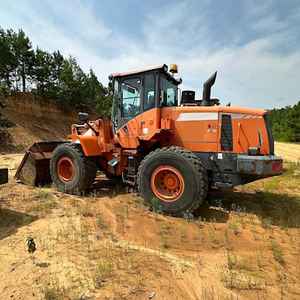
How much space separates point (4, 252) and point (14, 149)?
18.4 meters

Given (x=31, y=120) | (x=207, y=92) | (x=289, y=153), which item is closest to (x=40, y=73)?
(x=31, y=120)

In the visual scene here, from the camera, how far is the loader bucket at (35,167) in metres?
8.95

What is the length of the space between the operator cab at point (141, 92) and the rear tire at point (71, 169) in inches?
44.5

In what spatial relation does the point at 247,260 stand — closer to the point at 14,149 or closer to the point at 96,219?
the point at 96,219

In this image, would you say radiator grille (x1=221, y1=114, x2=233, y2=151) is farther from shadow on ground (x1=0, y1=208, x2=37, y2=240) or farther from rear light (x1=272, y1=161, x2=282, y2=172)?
shadow on ground (x1=0, y1=208, x2=37, y2=240)

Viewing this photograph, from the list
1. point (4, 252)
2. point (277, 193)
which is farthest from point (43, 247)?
point (277, 193)

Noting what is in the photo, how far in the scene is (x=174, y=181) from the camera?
22.6ft

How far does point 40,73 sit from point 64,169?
2540 cm

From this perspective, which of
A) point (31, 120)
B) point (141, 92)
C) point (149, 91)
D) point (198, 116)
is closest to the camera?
point (198, 116)

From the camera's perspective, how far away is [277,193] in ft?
31.6

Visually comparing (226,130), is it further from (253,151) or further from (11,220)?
(11,220)

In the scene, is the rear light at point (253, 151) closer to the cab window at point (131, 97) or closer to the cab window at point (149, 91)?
the cab window at point (149, 91)

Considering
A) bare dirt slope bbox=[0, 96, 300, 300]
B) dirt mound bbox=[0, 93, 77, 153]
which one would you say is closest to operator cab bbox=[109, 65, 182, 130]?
bare dirt slope bbox=[0, 96, 300, 300]

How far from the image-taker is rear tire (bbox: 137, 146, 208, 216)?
651 cm
